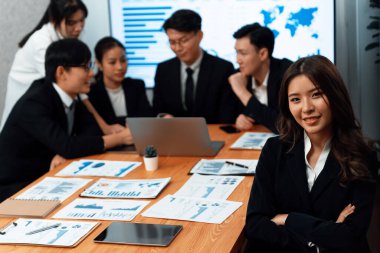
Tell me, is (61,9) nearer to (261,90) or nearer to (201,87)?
(201,87)

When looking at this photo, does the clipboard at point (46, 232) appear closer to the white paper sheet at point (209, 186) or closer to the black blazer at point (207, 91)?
the white paper sheet at point (209, 186)

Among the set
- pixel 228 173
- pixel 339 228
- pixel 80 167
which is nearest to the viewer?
pixel 339 228

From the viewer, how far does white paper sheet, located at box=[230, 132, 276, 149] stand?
305 centimetres

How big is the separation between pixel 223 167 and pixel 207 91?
1.29 m

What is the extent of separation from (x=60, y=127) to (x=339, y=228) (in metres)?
1.67

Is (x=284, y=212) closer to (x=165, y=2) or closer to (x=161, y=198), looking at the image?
(x=161, y=198)

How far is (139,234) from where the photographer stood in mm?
1951

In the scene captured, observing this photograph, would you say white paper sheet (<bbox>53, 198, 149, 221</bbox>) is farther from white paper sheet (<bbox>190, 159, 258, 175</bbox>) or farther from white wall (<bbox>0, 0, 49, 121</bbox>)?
white wall (<bbox>0, 0, 49, 121</bbox>)

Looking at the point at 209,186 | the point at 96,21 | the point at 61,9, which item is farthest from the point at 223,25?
the point at 209,186

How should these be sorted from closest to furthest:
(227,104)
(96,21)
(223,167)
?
(223,167) < (227,104) < (96,21)

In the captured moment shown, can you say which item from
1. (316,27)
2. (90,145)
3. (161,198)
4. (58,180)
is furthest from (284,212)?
(316,27)

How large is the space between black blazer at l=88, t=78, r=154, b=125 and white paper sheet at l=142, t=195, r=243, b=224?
1749 millimetres

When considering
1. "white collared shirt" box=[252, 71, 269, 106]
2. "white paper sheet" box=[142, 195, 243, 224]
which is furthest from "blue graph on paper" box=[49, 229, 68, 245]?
"white collared shirt" box=[252, 71, 269, 106]

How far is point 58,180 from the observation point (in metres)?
2.64
